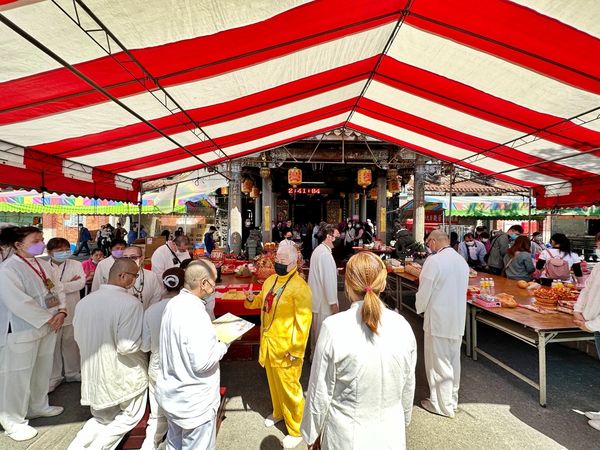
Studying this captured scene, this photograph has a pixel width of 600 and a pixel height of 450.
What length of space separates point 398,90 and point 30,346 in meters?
6.20

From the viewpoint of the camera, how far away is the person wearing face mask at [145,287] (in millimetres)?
3590

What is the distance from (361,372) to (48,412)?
3.53 m

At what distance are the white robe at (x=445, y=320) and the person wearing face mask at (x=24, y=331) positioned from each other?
384 centimetres

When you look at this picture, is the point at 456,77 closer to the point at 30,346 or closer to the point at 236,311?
the point at 236,311

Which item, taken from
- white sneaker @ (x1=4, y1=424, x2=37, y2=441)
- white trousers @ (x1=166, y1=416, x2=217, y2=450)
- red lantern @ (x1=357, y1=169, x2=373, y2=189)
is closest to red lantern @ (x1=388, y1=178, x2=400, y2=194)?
red lantern @ (x1=357, y1=169, x2=373, y2=189)

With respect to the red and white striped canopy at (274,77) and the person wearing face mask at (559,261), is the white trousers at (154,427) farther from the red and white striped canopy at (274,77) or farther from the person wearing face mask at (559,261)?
the person wearing face mask at (559,261)

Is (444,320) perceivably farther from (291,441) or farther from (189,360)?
(189,360)

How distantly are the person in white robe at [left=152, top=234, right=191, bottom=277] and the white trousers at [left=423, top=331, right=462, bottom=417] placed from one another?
367cm

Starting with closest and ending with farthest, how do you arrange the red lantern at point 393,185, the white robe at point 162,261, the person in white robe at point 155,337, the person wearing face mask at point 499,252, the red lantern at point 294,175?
1. the person in white robe at point 155,337
2. the white robe at point 162,261
3. the person wearing face mask at point 499,252
4. the red lantern at point 294,175
5. the red lantern at point 393,185

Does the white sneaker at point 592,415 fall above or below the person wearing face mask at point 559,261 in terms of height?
below

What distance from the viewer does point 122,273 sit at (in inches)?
97.0

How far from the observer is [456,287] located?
10.4ft

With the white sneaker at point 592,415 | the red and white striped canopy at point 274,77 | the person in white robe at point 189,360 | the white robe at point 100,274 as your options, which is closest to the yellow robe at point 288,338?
the person in white robe at point 189,360

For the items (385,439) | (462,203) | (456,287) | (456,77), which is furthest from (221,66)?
(462,203)
